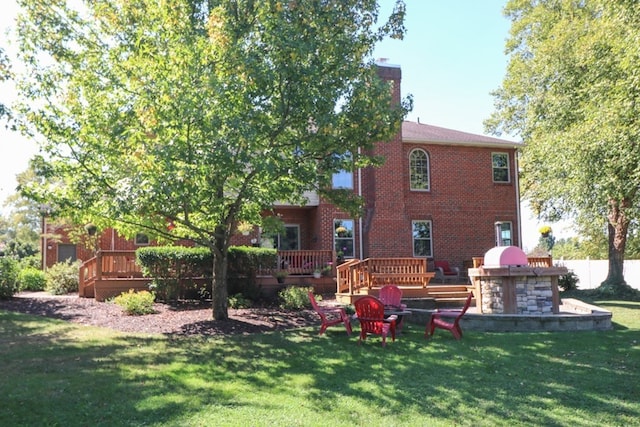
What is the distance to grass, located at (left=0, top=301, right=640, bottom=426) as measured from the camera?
506 cm

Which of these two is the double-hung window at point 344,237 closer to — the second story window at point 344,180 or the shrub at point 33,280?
the second story window at point 344,180

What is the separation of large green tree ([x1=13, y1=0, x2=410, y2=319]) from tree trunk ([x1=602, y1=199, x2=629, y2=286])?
1401cm

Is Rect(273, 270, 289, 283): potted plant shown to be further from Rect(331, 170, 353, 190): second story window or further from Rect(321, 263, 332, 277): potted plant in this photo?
Rect(331, 170, 353, 190): second story window

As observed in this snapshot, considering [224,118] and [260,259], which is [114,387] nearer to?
[224,118]

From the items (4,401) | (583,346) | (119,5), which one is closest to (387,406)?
(4,401)

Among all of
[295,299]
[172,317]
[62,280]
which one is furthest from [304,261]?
[62,280]

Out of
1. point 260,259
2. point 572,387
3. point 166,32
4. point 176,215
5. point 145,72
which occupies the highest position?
point 166,32

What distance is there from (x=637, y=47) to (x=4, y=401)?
15.5 m

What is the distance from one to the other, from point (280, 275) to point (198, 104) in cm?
836

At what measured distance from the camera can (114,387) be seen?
5.88 m

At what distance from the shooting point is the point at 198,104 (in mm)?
8250

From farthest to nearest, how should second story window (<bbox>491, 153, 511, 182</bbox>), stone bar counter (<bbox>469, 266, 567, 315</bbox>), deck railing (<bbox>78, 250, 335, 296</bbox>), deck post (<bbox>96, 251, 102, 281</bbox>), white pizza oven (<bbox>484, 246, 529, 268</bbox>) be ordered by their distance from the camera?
second story window (<bbox>491, 153, 511, 182</bbox>), deck railing (<bbox>78, 250, 335, 296</bbox>), deck post (<bbox>96, 251, 102, 281</bbox>), white pizza oven (<bbox>484, 246, 529, 268</bbox>), stone bar counter (<bbox>469, 266, 567, 315</bbox>)

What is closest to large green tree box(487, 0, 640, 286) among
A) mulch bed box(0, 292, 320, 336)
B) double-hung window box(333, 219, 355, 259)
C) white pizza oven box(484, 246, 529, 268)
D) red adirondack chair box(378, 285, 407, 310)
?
white pizza oven box(484, 246, 529, 268)

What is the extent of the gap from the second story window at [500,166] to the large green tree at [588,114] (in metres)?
1.09
